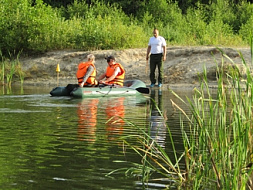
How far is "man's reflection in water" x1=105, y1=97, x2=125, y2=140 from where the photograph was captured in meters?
9.40

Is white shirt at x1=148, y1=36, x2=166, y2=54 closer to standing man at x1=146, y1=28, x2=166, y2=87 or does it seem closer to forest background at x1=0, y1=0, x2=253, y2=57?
standing man at x1=146, y1=28, x2=166, y2=87

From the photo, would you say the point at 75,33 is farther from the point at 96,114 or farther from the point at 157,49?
the point at 96,114

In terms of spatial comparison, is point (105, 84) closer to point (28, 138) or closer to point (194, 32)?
point (28, 138)

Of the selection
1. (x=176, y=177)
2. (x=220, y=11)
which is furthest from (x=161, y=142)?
(x=220, y=11)

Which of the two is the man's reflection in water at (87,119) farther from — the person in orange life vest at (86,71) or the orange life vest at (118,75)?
the orange life vest at (118,75)

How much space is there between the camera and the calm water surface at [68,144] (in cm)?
604

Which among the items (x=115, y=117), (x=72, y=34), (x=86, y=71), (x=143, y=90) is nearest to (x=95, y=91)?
(x=86, y=71)

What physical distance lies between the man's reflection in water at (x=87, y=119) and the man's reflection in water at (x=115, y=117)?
259 millimetres

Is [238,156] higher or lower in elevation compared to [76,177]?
higher

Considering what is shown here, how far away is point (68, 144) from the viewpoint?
8391 mm

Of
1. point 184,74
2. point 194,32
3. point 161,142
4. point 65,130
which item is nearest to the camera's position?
point 161,142

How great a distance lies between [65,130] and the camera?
10.1m

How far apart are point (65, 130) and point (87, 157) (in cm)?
285

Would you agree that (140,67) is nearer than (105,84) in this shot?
No
